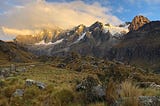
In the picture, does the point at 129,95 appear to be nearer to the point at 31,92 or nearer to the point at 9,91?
the point at 31,92

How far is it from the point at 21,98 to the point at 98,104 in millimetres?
3988

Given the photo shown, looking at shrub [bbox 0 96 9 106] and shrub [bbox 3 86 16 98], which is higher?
shrub [bbox 3 86 16 98]

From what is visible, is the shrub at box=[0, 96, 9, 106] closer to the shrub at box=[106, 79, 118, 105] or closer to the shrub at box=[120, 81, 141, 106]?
the shrub at box=[106, 79, 118, 105]

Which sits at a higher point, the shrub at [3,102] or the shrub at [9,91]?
the shrub at [9,91]

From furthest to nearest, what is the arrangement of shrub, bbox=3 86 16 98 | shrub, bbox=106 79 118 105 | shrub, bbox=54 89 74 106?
shrub, bbox=3 86 16 98 → shrub, bbox=54 89 74 106 → shrub, bbox=106 79 118 105

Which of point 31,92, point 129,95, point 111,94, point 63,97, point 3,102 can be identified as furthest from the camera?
point 31,92

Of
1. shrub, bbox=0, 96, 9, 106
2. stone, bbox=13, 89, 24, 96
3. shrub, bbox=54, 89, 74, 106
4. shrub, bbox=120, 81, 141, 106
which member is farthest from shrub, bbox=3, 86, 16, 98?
shrub, bbox=120, 81, 141, 106

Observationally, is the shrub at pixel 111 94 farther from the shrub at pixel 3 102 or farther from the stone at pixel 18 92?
the stone at pixel 18 92

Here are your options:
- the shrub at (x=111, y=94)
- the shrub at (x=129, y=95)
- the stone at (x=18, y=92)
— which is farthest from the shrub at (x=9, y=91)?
the shrub at (x=129, y=95)

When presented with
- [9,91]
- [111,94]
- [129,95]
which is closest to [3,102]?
[9,91]

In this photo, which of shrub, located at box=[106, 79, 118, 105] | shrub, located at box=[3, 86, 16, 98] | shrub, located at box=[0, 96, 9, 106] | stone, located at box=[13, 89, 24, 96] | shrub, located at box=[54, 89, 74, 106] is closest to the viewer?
shrub, located at box=[106, 79, 118, 105]

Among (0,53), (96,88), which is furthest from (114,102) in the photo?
(0,53)

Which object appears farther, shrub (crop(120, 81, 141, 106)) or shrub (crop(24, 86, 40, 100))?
shrub (crop(24, 86, 40, 100))

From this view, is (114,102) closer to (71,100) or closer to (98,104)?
(98,104)
